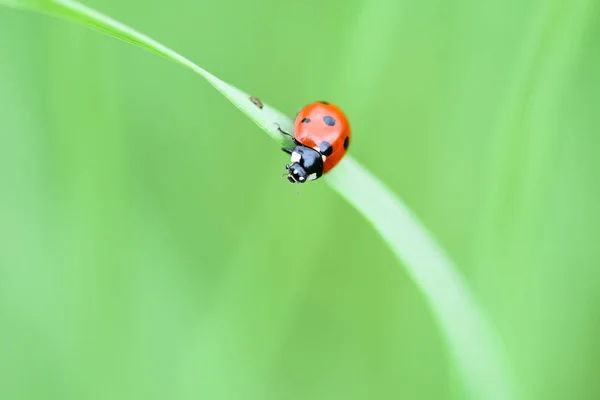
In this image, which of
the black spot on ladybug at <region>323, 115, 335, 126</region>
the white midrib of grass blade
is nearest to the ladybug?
the black spot on ladybug at <region>323, 115, 335, 126</region>

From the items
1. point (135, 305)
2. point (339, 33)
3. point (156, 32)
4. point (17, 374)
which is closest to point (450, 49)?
point (339, 33)

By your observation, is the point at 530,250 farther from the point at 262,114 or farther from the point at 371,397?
the point at 262,114

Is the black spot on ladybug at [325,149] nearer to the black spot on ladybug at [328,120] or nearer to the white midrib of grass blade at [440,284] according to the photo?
the black spot on ladybug at [328,120]

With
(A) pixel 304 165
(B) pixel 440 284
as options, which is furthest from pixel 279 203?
(B) pixel 440 284

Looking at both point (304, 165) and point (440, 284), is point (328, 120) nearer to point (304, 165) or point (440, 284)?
point (304, 165)

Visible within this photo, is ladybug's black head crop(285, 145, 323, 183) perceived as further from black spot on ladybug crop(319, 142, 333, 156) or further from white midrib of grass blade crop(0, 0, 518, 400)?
white midrib of grass blade crop(0, 0, 518, 400)

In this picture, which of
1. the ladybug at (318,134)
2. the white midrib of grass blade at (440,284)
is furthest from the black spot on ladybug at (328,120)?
the white midrib of grass blade at (440,284)
